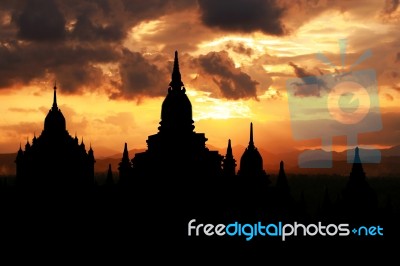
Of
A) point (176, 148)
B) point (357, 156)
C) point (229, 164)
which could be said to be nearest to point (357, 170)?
point (357, 156)

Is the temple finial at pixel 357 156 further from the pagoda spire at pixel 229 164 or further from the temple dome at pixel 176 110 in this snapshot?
the temple dome at pixel 176 110

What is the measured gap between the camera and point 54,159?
9531cm

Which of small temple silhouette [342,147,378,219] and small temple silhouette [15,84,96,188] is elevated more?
small temple silhouette [15,84,96,188]

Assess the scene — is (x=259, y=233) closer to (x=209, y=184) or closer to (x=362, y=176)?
(x=209, y=184)

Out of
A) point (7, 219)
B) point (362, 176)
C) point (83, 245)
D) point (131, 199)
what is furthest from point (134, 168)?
point (362, 176)

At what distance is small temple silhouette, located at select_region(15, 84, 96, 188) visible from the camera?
9512cm

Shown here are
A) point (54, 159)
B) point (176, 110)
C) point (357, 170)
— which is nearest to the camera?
point (176, 110)

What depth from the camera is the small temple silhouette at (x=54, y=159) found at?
3745 inches

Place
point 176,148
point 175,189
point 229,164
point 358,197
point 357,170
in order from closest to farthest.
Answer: point 175,189
point 176,148
point 358,197
point 357,170
point 229,164

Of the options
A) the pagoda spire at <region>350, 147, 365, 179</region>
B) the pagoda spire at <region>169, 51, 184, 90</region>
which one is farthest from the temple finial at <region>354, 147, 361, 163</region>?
the pagoda spire at <region>169, 51, 184, 90</region>

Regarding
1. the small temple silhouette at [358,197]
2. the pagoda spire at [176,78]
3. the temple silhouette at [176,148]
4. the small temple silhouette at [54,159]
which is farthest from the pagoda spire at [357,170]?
the small temple silhouette at [54,159]

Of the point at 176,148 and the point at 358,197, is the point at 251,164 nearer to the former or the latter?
the point at 358,197

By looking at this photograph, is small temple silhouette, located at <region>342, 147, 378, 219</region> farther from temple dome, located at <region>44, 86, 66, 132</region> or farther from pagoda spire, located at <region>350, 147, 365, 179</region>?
temple dome, located at <region>44, 86, 66, 132</region>

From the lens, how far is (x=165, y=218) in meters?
74.5
